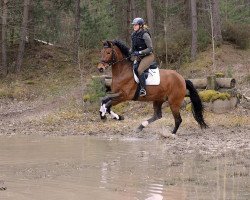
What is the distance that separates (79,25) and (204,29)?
8.32 metres

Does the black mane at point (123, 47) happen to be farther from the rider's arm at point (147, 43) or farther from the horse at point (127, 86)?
the rider's arm at point (147, 43)

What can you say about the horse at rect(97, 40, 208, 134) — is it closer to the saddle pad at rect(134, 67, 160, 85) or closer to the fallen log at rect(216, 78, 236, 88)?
the saddle pad at rect(134, 67, 160, 85)

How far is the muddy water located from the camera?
7340 millimetres

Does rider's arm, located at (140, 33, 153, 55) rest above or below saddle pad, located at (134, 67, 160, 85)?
above

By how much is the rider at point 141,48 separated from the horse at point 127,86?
208 millimetres

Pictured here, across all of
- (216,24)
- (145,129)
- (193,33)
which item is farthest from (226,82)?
(216,24)

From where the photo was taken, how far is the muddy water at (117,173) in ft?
24.1

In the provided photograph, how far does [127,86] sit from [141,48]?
117 cm

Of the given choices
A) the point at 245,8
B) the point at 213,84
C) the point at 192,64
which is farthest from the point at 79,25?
the point at 213,84

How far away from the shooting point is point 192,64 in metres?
31.1

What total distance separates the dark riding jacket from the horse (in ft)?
0.97

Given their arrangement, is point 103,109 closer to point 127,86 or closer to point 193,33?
point 127,86

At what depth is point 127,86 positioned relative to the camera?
48.9 ft

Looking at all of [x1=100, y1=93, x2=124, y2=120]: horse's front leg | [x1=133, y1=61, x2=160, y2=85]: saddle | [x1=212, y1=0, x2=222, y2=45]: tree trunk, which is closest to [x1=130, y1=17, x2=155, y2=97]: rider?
[x1=133, y1=61, x2=160, y2=85]: saddle
